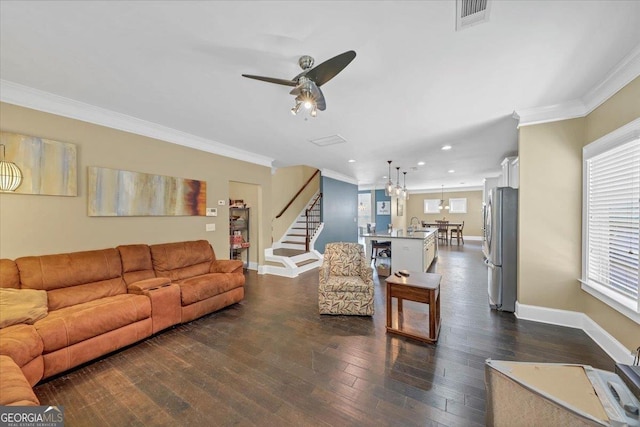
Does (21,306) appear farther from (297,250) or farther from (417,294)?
(297,250)

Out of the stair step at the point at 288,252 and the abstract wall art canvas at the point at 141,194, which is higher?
the abstract wall art canvas at the point at 141,194

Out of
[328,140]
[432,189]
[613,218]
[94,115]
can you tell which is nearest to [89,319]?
[94,115]

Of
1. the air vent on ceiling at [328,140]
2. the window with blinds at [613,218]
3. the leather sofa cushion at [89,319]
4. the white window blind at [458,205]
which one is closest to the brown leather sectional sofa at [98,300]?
the leather sofa cushion at [89,319]

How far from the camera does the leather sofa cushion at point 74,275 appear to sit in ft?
8.10

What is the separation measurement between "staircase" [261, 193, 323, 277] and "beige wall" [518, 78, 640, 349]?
13.7 ft

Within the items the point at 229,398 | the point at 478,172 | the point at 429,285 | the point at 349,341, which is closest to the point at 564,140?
the point at 429,285

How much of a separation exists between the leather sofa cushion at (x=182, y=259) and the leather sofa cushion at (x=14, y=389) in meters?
1.90

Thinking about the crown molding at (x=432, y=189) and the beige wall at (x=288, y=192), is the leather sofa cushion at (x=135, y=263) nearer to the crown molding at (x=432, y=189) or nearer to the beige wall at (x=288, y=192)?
the beige wall at (x=288, y=192)

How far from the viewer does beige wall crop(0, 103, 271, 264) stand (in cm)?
256

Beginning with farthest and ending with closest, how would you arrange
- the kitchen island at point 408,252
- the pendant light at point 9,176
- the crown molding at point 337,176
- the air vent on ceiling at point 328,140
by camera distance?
1. the crown molding at point 337,176
2. the kitchen island at point 408,252
3. the air vent on ceiling at point 328,140
4. the pendant light at point 9,176

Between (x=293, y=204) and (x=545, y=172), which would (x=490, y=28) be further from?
(x=293, y=204)

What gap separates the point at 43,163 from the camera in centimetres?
268

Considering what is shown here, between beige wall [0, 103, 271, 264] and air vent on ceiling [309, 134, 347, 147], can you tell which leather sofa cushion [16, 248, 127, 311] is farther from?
air vent on ceiling [309, 134, 347, 147]

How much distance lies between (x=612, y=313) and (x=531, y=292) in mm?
774
